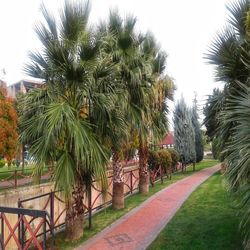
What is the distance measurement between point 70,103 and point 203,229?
4534mm

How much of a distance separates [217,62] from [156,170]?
14646mm

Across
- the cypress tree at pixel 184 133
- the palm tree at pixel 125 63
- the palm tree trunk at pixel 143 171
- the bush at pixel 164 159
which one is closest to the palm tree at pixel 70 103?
the palm tree at pixel 125 63

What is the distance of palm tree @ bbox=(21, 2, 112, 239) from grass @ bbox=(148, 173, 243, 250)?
216 cm

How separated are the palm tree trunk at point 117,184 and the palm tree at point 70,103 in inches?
157

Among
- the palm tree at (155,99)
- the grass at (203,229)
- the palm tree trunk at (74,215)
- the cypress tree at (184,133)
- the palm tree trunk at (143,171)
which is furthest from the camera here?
the cypress tree at (184,133)

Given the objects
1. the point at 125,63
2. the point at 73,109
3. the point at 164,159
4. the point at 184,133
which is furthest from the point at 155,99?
the point at 184,133

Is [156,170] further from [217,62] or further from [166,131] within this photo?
[217,62]

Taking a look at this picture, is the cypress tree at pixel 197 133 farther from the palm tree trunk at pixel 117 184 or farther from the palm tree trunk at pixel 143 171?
the palm tree trunk at pixel 117 184

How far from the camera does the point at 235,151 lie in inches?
251

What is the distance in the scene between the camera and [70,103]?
9180mm

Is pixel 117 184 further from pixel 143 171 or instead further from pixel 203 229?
pixel 203 229

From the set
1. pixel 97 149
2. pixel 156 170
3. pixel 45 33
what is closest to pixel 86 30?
pixel 45 33

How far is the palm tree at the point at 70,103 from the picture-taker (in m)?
8.39

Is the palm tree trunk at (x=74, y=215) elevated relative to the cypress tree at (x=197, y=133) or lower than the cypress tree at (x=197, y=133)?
lower
